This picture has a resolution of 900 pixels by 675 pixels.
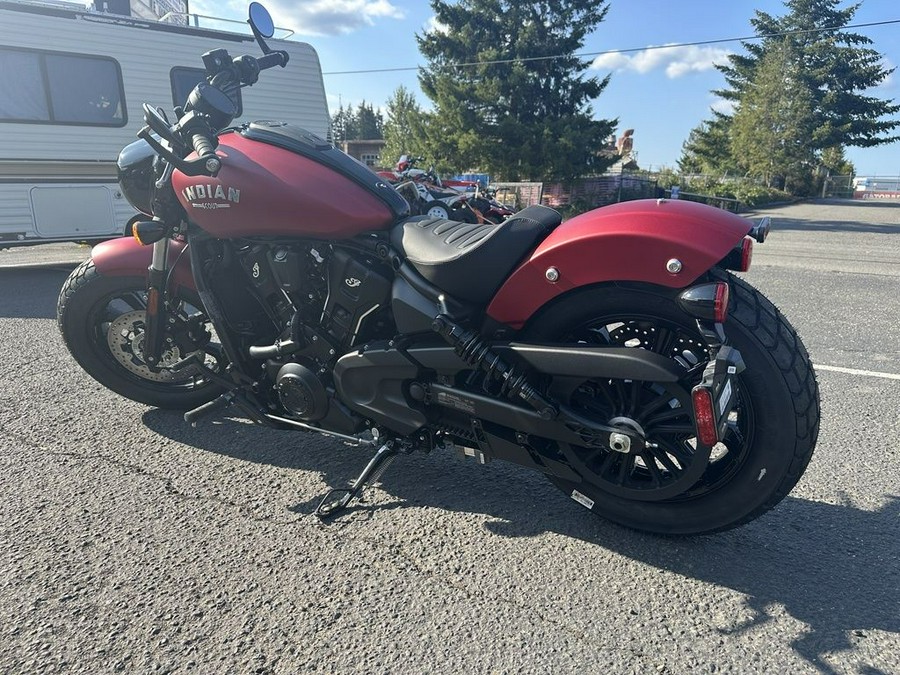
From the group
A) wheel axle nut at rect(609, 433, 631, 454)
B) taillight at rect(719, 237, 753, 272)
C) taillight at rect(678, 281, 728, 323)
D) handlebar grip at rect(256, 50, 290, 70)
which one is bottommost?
wheel axle nut at rect(609, 433, 631, 454)

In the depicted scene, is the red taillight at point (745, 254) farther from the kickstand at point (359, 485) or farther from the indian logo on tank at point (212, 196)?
the indian logo on tank at point (212, 196)

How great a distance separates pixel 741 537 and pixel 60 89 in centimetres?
951

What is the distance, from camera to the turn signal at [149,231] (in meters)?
2.78

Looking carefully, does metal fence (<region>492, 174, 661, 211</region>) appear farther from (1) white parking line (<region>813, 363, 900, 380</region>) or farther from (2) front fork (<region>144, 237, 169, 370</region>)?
(2) front fork (<region>144, 237, 169, 370</region>)

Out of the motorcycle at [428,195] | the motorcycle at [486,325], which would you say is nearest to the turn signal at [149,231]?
the motorcycle at [486,325]

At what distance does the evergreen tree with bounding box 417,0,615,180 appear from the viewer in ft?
73.9

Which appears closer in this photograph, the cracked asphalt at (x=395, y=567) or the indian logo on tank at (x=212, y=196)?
the cracked asphalt at (x=395, y=567)

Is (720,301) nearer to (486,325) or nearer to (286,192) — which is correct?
(486,325)

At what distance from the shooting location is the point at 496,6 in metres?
23.7

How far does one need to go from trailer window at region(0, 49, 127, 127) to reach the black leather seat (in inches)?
321

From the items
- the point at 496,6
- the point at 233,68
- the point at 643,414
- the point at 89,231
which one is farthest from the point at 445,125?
the point at 643,414

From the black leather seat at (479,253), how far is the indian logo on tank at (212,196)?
78 centimetres

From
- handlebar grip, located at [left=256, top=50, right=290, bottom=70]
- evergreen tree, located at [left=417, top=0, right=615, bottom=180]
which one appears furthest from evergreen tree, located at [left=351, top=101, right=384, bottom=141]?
handlebar grip, located at [left=256, top=50, right=290, bottom=70]

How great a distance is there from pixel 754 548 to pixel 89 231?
8932 mm
